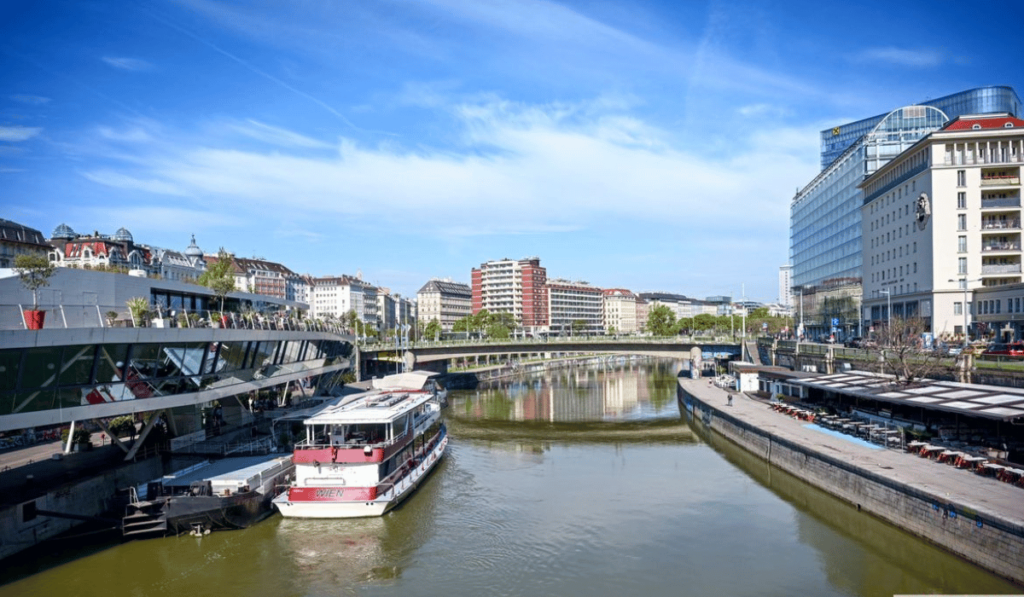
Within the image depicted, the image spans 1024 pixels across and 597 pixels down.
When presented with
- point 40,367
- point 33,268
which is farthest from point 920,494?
point 33,268

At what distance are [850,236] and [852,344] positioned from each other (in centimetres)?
A: 2406

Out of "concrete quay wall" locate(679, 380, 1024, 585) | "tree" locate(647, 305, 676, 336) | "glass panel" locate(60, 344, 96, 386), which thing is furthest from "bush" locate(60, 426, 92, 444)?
"tree" locate(647, 305, 676, 336)

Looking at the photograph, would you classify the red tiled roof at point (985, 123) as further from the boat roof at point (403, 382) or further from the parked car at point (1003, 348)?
the boat roof at point (403, 382)

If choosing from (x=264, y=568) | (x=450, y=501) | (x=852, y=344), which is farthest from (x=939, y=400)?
(x=852, y=344)

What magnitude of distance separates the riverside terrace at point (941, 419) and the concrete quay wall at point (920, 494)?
3.62 ft

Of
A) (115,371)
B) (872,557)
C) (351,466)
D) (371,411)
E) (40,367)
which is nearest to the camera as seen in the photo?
(40,367)

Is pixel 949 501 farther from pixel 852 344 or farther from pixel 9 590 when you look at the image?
pixel 852 344

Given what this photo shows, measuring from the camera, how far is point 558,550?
2817cm

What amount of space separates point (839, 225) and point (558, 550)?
90006 millimetres

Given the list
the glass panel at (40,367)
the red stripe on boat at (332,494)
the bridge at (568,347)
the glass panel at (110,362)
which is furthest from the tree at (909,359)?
the glass panel at (40,367)

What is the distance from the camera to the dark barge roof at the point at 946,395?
3058cm

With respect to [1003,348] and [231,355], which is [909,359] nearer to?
[1003,348]

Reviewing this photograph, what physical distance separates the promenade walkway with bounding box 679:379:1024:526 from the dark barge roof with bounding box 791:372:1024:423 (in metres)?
2.78

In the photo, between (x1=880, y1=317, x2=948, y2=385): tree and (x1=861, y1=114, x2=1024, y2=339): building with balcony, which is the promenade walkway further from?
(x1=861, y1=114, x2=1024, y2=339): building with balcony
